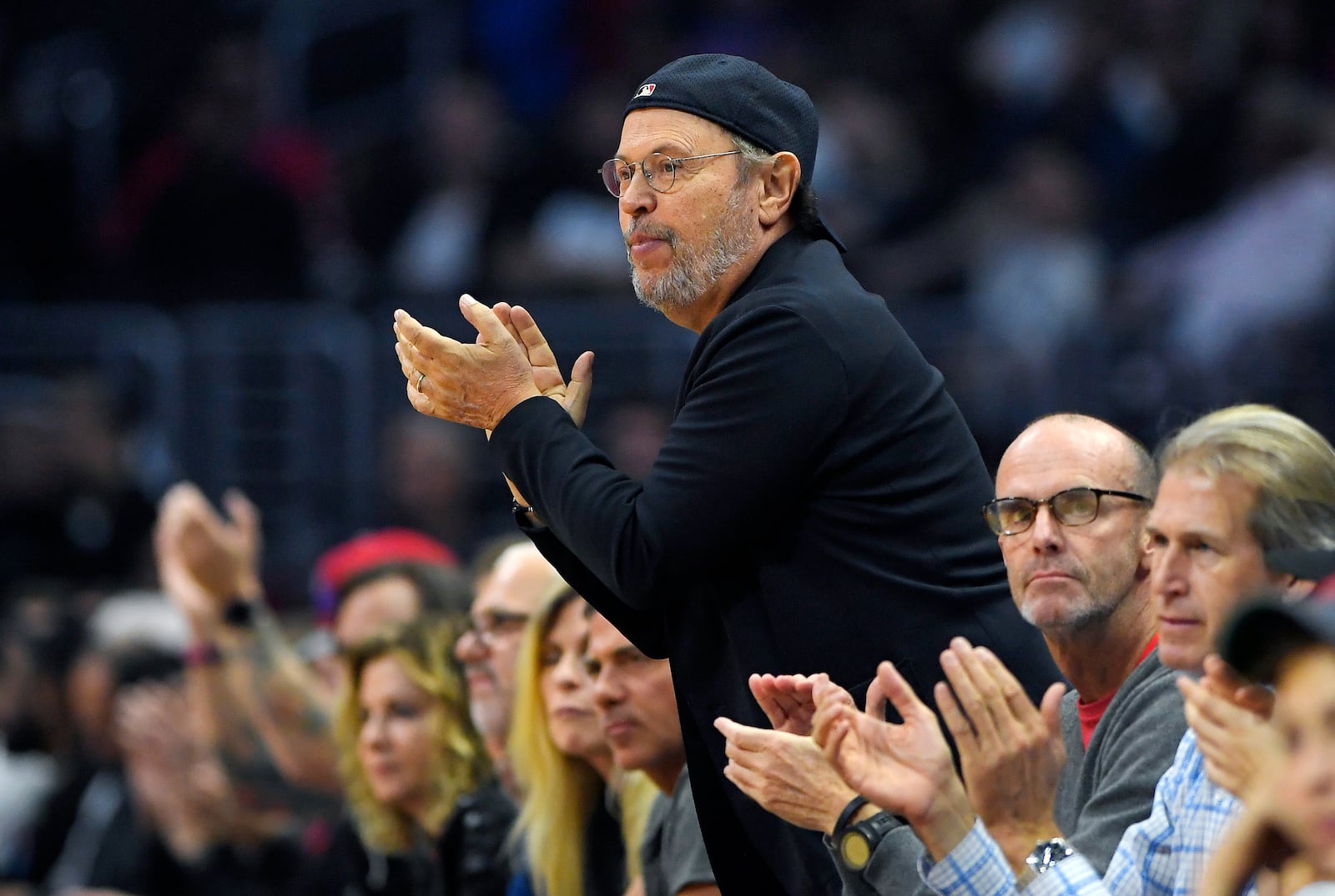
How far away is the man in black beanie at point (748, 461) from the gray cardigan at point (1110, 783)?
0.16m

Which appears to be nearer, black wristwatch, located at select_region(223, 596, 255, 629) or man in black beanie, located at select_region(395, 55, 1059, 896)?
man in black beanie, located at select_region(395, 55, 1059, 896)

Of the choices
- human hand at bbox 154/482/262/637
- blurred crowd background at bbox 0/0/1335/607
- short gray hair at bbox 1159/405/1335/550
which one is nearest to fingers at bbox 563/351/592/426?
short gray hair at bbox 1159/405/1335/550

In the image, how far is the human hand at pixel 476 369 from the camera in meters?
2.97

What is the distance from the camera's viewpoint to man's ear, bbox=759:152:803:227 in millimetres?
3105

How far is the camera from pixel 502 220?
910cm

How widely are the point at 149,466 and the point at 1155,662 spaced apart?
597cm

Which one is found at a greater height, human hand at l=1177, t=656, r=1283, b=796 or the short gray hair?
the short gray hair

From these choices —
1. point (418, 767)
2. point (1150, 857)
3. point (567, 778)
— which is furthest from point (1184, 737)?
point (418, 767)

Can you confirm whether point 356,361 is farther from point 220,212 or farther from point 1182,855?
point 1182,855

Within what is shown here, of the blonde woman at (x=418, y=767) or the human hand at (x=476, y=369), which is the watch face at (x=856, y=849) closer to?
the human hand at (x=476, y=369)

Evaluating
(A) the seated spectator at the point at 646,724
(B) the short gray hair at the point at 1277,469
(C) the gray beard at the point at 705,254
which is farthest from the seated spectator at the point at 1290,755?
(A) the seated spectator at the point at 646,724

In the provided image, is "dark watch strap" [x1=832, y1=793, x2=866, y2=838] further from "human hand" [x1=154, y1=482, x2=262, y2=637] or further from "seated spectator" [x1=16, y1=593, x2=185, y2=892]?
"seated spectator" [x1=16, y1=593, x2=185, y2=892]

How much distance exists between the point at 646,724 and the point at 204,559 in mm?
2331

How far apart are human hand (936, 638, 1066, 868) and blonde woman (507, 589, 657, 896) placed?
A: 1.70 metres
